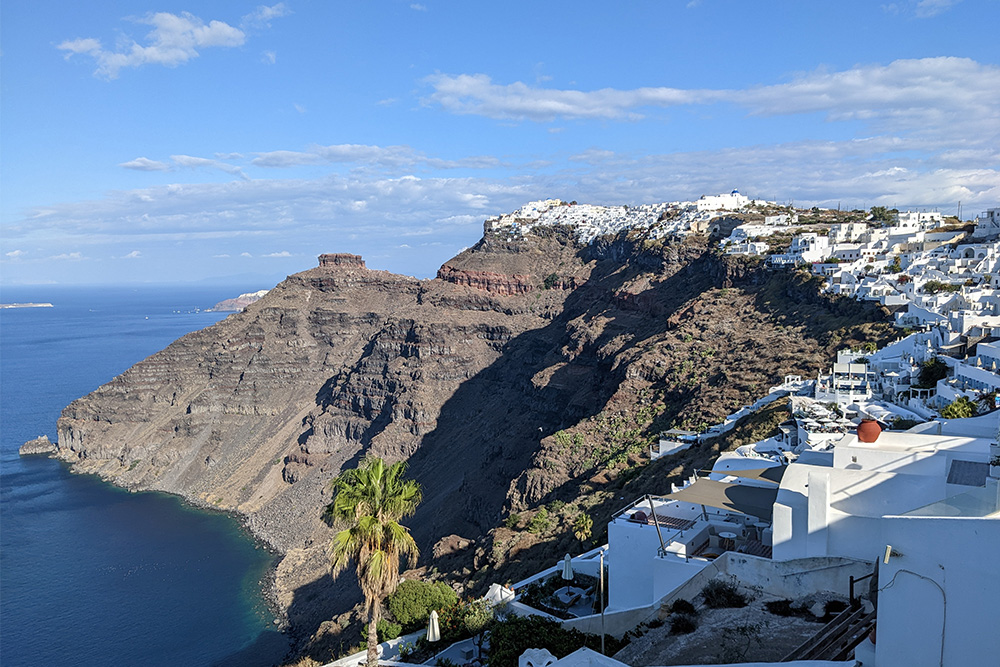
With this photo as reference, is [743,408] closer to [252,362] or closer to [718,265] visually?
[718,265]

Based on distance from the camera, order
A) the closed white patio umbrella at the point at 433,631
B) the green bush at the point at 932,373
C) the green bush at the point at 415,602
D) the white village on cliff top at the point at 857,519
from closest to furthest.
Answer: the white village on cliff top at the point at 857,519
the closed white patio umbrella at the point at 433,631
the green bush at the point at 415,602
the green bush at the point at 932,373

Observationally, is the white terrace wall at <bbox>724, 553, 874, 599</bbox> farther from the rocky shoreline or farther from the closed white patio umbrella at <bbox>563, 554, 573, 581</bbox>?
the rocky shoreline

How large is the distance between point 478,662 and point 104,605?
46.0 meters

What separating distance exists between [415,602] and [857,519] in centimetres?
1585

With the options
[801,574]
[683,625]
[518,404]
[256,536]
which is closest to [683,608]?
[683,625]

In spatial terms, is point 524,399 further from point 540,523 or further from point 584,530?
point 584,530

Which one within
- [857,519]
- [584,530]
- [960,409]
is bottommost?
[584,530]

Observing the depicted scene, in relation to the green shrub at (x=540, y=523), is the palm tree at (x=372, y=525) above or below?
above

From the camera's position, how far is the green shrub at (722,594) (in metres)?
17.4

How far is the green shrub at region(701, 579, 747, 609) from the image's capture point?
57.2 feet

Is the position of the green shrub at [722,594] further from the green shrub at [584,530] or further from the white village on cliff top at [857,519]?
the green shrub at [584,530]

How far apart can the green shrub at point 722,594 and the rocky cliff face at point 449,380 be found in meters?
25.4

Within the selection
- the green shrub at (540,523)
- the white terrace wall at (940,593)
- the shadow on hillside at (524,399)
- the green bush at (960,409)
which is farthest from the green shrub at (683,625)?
the shadow on hillside at (524,399)

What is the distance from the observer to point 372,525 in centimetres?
2017
